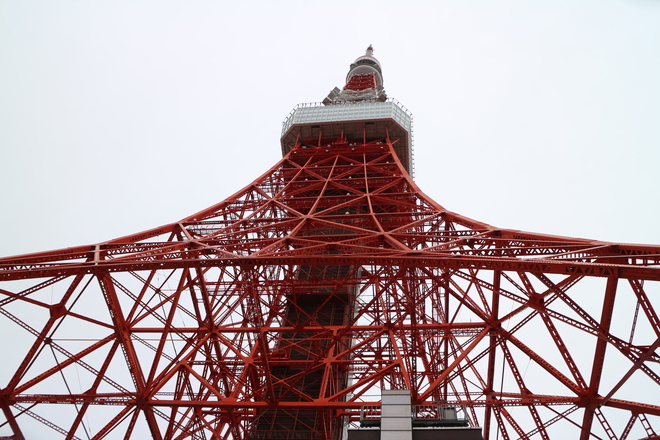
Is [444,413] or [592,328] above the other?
[592,328]

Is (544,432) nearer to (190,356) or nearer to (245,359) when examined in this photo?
(245,359)

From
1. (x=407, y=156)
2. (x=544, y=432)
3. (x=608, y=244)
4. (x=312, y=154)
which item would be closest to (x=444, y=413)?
(x=544, y=432)

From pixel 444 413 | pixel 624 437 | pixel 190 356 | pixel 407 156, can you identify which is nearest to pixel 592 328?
pixel 624 437

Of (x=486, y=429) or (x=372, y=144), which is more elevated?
(x=372, y=144)

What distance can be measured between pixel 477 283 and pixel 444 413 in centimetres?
367

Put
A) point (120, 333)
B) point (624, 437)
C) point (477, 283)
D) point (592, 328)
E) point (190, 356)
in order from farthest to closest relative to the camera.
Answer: point (190, 356)
point (477, 283)
point (120, 333)
point (624, 437)
point (592, 328)

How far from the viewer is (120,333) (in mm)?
12531

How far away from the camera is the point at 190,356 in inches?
596

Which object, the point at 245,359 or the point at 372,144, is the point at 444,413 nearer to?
the point at 245,359

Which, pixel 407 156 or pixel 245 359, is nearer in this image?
pixel 245 359

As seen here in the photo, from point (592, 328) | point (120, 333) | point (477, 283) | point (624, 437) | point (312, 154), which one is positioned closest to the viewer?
point (592, 328)

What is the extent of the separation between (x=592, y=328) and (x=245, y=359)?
9.20 metres

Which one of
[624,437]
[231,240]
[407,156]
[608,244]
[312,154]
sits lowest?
[624,437]

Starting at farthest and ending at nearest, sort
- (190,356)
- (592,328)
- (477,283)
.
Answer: (190,356) < (477,283) < (592,328)
